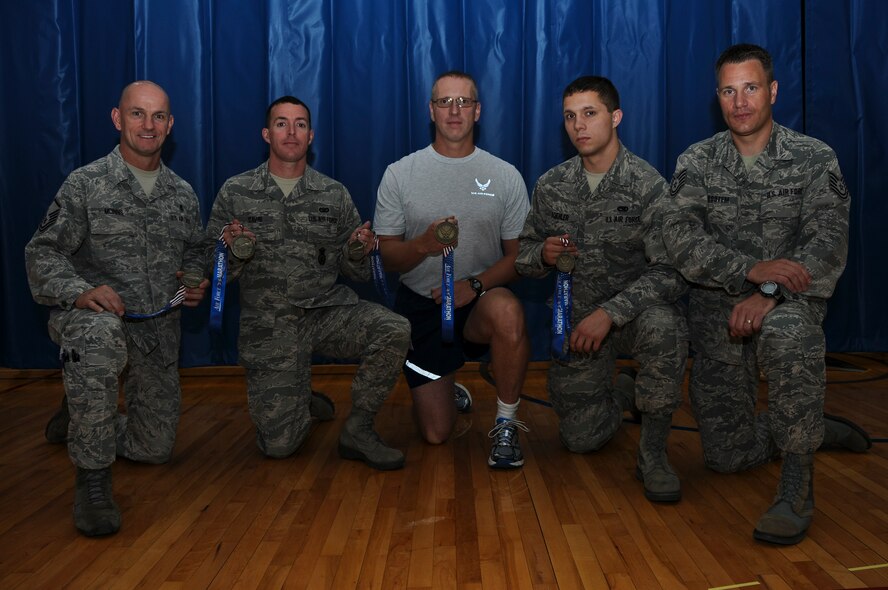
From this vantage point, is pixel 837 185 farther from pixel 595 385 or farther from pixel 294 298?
pixel 294 298

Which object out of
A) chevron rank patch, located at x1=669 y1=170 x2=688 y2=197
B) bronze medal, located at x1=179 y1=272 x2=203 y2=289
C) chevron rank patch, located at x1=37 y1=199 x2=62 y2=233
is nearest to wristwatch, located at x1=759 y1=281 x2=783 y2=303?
chevron rank patch, located at x1=669 y1=170 x2=688 y2=197

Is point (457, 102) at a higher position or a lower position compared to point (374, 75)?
lower

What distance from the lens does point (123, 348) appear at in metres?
2.66

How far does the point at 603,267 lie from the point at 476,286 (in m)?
0.53

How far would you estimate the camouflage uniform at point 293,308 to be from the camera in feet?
10.8

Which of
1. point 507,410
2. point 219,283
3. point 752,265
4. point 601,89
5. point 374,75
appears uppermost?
point 374,75

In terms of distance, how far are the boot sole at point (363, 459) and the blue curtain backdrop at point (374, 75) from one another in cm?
155

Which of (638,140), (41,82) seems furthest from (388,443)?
(41,82)

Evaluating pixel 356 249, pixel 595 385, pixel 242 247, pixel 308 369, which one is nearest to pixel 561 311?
pixel 595 385

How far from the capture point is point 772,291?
8.43 ft

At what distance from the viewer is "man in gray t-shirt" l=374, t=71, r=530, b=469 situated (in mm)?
3477

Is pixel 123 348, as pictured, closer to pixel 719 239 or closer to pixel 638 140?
pixel 719 239

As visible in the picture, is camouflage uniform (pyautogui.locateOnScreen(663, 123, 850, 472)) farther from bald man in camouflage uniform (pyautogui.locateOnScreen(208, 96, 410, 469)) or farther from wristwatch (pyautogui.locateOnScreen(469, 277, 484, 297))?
bald man in camouflage uniform (pyautogui.locateOnScreen(208, 96, 410, 469))

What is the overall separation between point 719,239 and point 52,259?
7.49 feet
